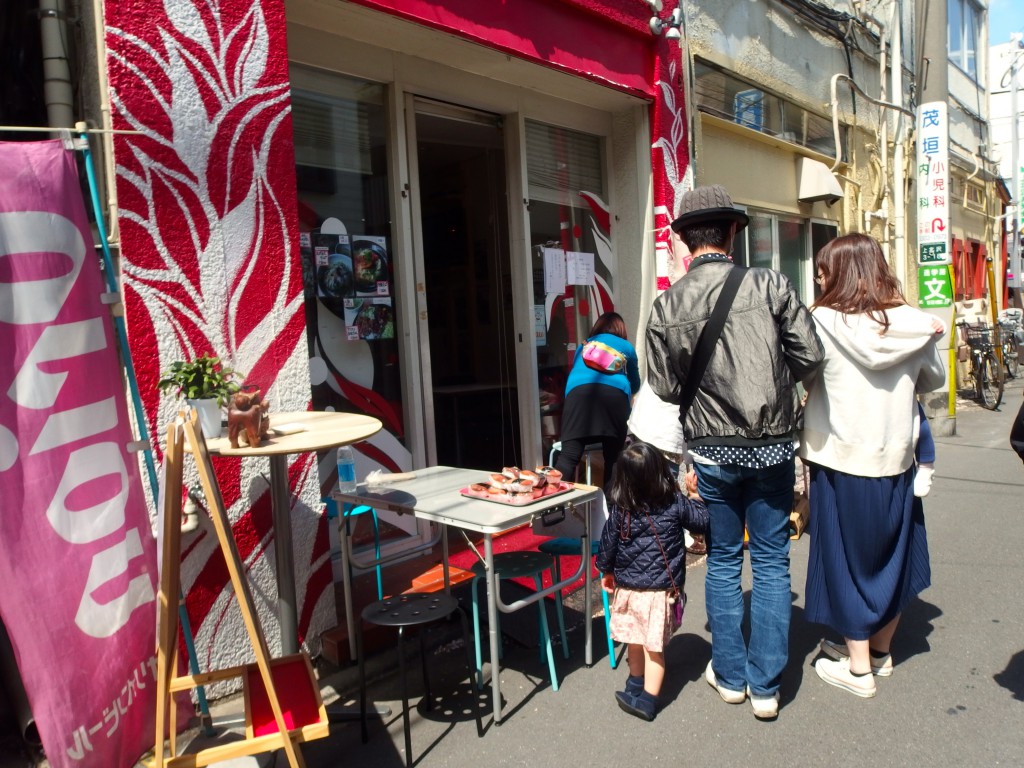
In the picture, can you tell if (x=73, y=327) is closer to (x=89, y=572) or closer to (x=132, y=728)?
(x=89, y=572)

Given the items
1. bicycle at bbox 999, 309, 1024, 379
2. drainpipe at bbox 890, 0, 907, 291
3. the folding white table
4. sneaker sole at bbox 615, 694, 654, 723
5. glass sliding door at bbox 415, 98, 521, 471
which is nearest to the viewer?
the folding white table

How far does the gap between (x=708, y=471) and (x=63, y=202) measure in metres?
2.43

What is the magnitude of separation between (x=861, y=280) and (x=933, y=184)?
6911mm

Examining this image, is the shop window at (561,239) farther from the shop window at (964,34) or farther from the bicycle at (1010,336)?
the shop window at (964,34)

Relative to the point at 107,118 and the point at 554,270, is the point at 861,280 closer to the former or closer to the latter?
the point at 107,118

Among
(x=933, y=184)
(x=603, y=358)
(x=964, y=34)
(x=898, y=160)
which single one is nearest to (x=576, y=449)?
(x=603, y=358)

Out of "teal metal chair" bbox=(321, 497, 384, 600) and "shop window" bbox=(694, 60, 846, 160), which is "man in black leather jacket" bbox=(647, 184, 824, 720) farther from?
"shop window" bbox=(694, 60, 846, 160)

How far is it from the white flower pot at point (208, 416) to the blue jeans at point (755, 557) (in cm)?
184

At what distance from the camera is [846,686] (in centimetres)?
340

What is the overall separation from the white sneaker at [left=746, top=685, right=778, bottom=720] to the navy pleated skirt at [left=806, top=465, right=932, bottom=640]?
A: 44cm

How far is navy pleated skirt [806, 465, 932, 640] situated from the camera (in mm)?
3266

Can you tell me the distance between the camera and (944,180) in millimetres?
8930

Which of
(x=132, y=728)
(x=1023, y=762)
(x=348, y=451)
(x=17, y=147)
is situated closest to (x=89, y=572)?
Result: (x=132, y=728)

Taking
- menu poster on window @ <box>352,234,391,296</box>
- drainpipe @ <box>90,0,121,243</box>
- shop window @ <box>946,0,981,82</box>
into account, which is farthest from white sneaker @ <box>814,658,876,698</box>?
shop window @ <box>946,0,981,82</box>
